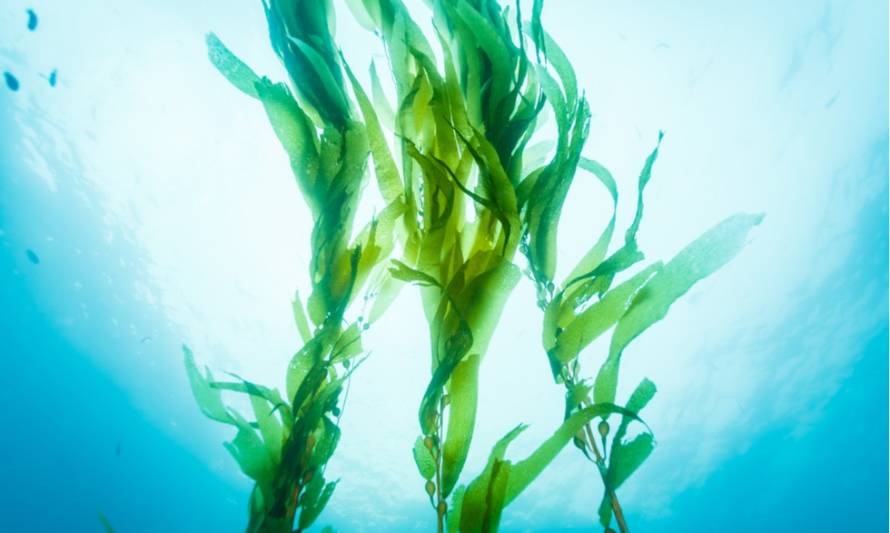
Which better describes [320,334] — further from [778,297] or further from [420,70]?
[778,297]

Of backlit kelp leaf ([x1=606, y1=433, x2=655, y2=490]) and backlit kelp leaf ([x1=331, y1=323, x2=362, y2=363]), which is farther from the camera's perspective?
backlit kelp leaf ([x1=331, y1=323, x2=362, y2=363])

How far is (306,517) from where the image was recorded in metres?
1.28

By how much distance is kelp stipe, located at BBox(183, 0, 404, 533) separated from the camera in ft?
4.19

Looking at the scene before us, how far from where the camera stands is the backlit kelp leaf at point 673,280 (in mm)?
1341

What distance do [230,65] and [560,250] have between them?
426 cm

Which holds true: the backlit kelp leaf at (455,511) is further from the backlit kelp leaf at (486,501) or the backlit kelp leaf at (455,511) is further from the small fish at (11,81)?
the small fish at (11,81)

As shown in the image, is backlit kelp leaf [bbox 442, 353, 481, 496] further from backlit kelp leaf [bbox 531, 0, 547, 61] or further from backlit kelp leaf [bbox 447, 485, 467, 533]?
backlit kelp leaf [bbox 531, 0, 547, 61]

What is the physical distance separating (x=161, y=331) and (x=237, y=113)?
18717mm

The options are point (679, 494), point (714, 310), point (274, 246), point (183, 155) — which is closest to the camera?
point (274, 246)

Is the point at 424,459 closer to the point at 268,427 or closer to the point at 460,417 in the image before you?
the point at 460,417

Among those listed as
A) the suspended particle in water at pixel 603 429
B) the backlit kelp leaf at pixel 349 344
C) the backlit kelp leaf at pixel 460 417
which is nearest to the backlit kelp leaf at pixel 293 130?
the backlit kelp leaf at pixel 349 344

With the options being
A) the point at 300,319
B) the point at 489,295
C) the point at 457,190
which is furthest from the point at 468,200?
the point at 300,319

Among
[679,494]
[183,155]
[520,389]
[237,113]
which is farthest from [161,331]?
[679,494]

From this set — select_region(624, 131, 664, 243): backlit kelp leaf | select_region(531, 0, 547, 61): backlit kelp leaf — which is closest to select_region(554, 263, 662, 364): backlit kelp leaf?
select_region(624, 131, 664, 243): backlit kelp leaf
